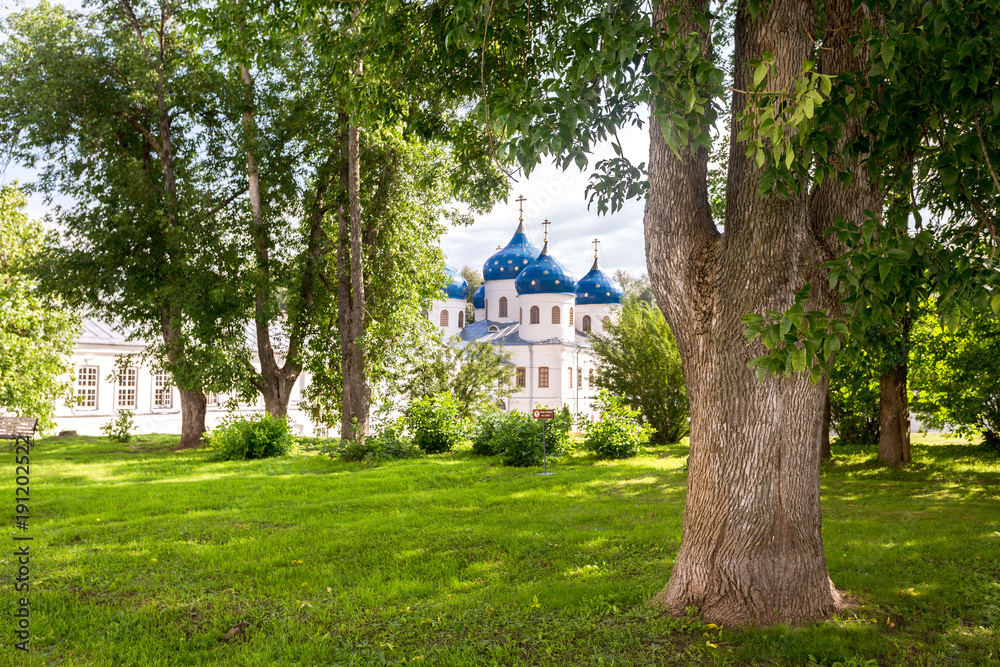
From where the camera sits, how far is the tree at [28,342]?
53.4 ft

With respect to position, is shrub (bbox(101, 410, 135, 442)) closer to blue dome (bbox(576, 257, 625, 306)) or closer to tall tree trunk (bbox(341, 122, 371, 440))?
tall tree trunk (bbox(341, 122, 371, 440))

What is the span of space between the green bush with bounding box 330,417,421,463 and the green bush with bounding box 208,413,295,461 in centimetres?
142

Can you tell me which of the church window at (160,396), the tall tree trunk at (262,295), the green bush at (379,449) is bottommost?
the green bush at (379,449)

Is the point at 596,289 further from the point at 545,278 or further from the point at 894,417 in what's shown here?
the point at 894,417

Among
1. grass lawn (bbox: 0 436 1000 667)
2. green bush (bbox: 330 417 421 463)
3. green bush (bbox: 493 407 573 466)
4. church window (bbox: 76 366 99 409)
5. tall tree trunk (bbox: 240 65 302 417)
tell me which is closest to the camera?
grass lawn (bbox: 0 436 1000 667)

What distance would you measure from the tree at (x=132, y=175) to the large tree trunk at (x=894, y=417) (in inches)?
564

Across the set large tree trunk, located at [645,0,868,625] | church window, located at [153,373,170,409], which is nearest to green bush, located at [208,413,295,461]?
large tree trunk, located at [645,0,868,625]

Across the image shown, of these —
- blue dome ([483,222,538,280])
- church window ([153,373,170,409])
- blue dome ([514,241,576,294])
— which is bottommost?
church window ([153,373,170,409])

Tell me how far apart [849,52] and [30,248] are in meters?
23.5

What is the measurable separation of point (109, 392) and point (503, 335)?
74.7 ft

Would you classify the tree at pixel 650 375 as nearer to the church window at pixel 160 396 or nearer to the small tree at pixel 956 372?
the small tree at pixel 956 372

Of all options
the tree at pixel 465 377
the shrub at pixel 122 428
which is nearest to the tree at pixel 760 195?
the shrub at pixel 122 428

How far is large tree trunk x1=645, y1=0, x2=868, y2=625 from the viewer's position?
4.70m

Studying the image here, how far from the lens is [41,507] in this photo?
899 centimetres
